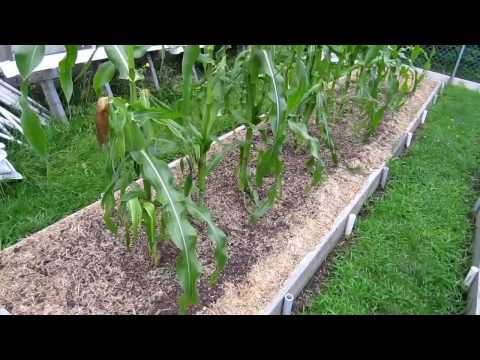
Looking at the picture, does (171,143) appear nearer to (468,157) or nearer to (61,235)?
(61,235)

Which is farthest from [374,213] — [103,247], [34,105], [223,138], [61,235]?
[34,105]

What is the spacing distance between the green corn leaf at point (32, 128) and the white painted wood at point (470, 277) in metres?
2.32

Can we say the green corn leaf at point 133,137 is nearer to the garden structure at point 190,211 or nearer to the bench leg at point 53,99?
the garden structure at point 190,211

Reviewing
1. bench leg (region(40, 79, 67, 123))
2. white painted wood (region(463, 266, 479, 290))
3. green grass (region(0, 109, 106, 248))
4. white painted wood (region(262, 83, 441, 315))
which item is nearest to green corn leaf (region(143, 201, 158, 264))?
white painted wood (region(262, 83, 441, 315))

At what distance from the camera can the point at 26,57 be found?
1.10 m

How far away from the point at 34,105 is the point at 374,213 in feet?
10.5

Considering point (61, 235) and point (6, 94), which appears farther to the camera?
point (6, 94)

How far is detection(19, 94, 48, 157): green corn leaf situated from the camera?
1293 mm

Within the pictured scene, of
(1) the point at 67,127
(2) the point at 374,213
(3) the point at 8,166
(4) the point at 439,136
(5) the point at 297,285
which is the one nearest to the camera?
(5) the point at 297,285

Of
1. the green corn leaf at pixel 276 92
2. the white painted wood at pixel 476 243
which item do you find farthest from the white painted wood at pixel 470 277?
the green corn leaf at pixel 276 92

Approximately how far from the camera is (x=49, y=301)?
1.84 m

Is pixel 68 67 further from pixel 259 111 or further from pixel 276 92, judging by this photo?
pixel 259 111

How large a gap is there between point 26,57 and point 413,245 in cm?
247

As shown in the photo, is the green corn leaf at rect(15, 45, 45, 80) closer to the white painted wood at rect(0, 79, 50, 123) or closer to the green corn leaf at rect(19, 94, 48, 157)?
the green corn leaf at rect(19, 94, 48, 157)
